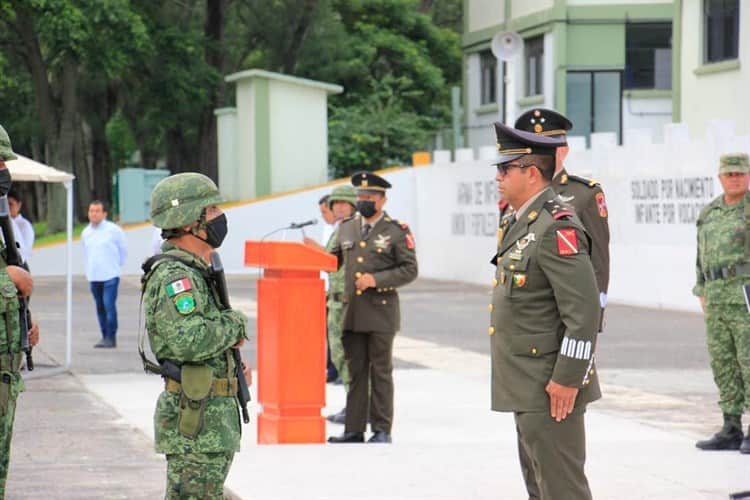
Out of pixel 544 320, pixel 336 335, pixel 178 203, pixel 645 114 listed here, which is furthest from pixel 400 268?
pixel 645 114

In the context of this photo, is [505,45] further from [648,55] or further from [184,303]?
[184,303]

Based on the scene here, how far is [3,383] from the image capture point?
700cm

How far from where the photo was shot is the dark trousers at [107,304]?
1859 cm

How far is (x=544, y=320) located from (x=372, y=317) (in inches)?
194

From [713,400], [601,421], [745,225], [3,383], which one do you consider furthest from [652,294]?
[3,383]

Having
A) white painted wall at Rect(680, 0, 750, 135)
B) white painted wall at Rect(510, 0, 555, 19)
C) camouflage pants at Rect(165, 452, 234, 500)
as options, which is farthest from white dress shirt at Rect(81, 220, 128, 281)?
white painted wall at Rect(510, 0, 555, 19)

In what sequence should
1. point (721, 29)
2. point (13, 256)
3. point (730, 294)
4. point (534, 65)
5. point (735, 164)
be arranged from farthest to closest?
point (534, 65) → point (721, 29) → point (730, 294) → point (735, 164) → point (13, 256)

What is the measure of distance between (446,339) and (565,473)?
13992 millimetres

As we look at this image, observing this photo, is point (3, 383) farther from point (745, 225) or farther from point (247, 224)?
point (247, 224)

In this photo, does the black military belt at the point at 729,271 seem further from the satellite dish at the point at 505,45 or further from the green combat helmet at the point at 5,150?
the satellite dish at the point at 505,45

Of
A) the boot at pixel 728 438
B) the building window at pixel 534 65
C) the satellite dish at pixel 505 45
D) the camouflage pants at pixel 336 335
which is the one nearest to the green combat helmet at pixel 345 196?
the camouflage pants at pixel 336 335

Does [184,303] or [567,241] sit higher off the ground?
[567,241]

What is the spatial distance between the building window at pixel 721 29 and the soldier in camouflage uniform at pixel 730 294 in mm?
20483

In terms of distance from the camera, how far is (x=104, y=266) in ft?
61.8
